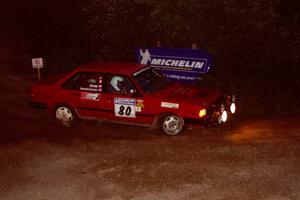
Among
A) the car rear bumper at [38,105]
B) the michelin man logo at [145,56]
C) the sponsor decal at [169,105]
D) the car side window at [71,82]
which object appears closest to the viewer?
the sponsor decal at [169,105]

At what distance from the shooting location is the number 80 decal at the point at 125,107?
37.1 feet

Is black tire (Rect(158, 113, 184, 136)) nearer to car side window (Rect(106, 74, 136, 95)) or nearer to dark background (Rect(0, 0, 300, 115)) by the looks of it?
car side window (Rect(106, 74, 136, 95))

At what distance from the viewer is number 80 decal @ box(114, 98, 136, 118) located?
11319 millimetres

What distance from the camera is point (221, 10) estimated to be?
14000mm

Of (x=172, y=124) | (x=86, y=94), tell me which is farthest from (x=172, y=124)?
(x=86, y=94)

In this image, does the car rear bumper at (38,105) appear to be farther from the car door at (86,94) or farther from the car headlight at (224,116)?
the car headlight at (224,116)

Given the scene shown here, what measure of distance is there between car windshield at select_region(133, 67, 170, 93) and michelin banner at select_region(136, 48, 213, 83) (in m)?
2.04

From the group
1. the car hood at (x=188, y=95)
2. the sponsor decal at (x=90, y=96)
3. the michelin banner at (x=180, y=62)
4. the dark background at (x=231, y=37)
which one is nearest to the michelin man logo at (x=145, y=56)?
the michelin banner at (x=180, y=62)

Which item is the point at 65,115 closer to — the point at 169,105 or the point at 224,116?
the point at 169,105

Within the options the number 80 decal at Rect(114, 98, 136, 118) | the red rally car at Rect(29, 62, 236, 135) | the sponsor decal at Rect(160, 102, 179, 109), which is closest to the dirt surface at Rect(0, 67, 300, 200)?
the red rally car at Rect(29, 62, 236, 135)

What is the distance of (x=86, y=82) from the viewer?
11.8 metres

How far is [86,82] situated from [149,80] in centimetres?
152

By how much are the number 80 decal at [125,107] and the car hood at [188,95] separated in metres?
0.59

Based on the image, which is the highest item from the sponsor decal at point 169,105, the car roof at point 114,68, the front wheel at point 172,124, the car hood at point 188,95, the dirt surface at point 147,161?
the car roof at point 114,68
